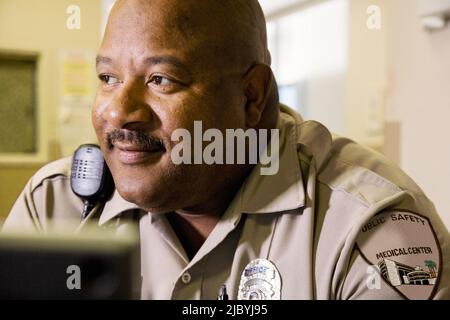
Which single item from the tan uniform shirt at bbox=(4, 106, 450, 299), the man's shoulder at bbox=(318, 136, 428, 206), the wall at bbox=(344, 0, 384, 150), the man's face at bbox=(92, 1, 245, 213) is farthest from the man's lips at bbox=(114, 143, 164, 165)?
the wall at bbox=(344, 0, 384, 150)

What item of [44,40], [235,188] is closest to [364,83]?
[235,188]

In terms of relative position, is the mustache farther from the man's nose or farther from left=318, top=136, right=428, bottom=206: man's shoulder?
left=318, top=136, right=428, bottom=206: man's shoulder

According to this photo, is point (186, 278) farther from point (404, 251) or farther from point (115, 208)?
point (404, 251)

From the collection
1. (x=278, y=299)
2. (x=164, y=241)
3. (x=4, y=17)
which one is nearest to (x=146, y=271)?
(x=164, y=241)

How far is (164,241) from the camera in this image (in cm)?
72

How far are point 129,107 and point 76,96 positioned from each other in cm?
22

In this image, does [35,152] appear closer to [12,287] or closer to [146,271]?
[146,271]

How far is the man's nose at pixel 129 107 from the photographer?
600mm

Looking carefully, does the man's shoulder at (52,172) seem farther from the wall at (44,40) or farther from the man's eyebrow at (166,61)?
the man's eyebrow at (166,61)

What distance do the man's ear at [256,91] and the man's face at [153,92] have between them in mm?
39

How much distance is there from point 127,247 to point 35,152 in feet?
1.59

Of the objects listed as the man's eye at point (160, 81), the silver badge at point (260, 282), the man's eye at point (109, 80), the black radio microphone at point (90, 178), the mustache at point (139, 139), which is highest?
the man's eye at point (109, 80)

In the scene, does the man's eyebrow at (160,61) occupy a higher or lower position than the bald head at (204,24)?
lower

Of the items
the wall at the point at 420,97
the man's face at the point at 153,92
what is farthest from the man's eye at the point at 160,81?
the wall at the point at 420,97
